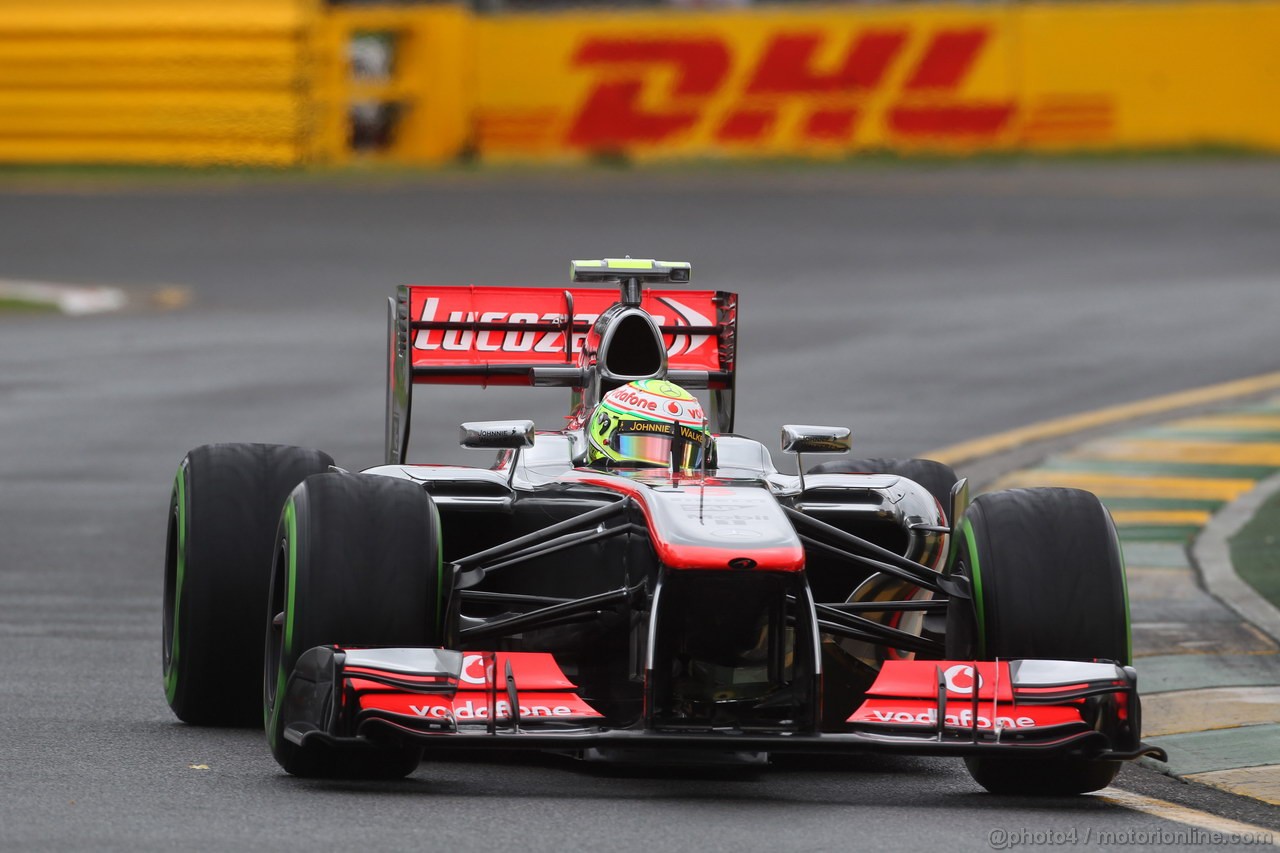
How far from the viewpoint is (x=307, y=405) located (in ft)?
64.4

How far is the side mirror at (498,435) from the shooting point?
9.05 metres

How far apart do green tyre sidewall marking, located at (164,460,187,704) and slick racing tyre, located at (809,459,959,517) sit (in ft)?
8.52

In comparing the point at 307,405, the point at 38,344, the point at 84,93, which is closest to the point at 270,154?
the point at 84,93

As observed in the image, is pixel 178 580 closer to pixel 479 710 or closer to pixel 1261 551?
pixel 479 710

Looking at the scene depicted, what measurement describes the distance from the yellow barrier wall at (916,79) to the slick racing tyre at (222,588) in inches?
1252

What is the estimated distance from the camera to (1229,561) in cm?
1309

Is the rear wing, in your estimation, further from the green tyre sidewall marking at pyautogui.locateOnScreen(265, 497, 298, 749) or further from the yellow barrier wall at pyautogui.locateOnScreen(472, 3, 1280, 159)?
the yellow barrier wall at pyautogui.locateOnScreen(472, 3, 1280, 159)

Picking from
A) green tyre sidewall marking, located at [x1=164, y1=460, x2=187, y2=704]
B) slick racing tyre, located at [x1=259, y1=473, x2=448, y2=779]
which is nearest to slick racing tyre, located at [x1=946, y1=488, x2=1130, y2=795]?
slick racing tyre, located at [x1=259, y1=473, x2=448, y2=779]

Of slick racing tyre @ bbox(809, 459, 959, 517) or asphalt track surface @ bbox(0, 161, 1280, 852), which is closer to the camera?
asphalt track surface @ bbox(0, 161, 1280, 852)

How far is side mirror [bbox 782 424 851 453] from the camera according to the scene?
9422mm

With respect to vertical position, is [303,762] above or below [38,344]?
below

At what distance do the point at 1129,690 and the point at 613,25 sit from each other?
3515 centimetres

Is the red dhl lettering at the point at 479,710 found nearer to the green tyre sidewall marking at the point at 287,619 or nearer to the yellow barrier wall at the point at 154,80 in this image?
the green tyre sidewall marking at the point at 287,619

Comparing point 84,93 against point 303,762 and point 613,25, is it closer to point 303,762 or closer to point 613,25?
point 613,25
